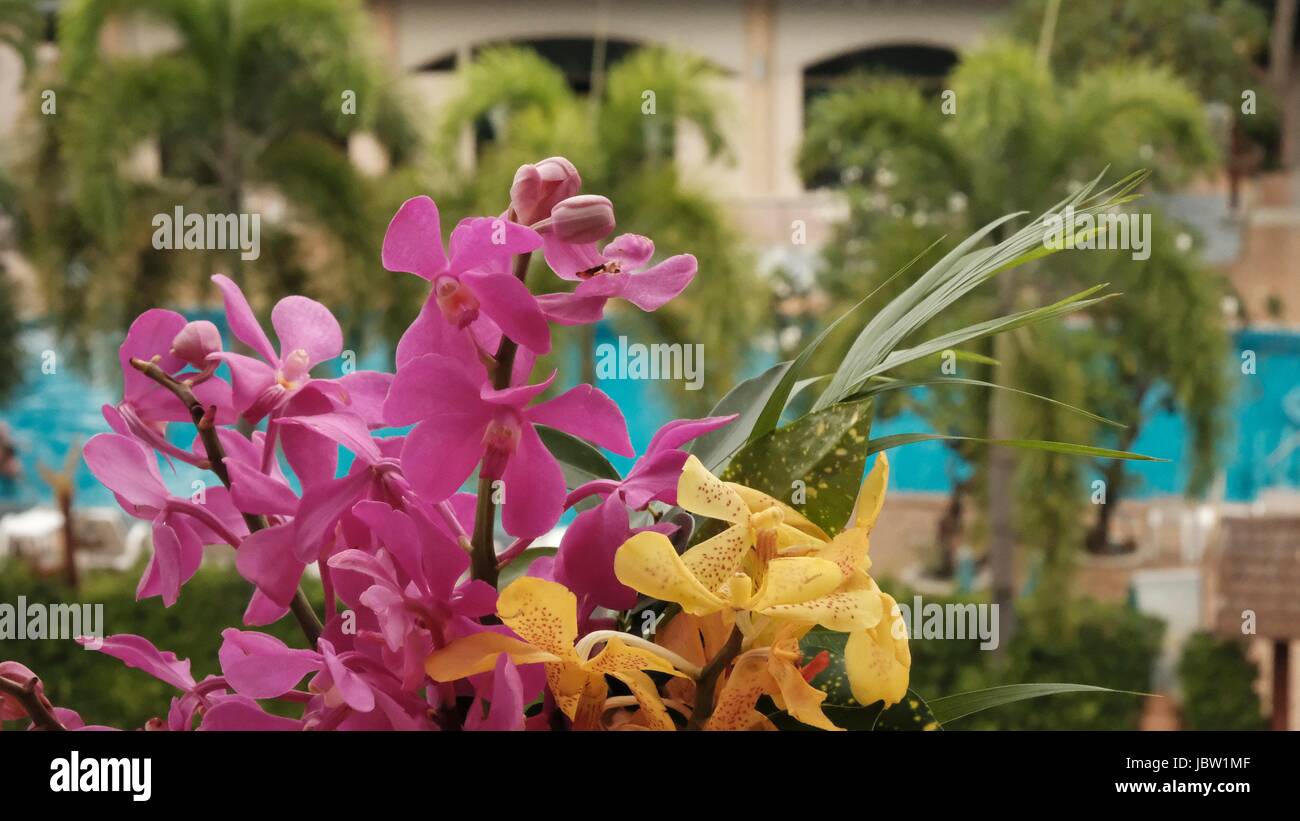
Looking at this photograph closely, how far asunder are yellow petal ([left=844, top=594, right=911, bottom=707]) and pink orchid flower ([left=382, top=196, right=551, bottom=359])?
0.09 metres

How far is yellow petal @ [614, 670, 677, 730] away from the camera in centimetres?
28

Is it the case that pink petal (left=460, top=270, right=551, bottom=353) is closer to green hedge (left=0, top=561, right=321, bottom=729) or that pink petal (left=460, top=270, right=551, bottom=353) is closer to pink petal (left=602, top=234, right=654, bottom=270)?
pink petal (left=602, top=234, right=654, bottom=270)

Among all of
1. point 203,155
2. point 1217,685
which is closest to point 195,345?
point 1217,685

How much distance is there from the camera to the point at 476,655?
0.28 meters

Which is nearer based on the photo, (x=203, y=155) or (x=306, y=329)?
(x=306, y=329)

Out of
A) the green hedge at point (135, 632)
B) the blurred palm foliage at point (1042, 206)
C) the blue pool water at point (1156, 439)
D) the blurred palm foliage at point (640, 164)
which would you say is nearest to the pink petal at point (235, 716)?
the green hedge at point (135, 632)

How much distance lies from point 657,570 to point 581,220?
77 millimetres

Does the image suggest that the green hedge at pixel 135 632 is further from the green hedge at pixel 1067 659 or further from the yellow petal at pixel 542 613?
the yellow petal at pixel 542 613

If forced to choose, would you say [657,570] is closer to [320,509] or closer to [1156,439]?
[320,509]

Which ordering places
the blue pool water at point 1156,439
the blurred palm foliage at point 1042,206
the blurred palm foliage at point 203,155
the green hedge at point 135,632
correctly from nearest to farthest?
the green hedge at point 135,632, the blurred palm foliage at point 1042,206, the blurred palm foliage at point 203,155, the blue pool water at point 1156,439

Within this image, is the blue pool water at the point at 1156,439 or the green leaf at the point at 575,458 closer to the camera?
the green leaf at the point at 575,458

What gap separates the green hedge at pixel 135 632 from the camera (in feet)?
12.2

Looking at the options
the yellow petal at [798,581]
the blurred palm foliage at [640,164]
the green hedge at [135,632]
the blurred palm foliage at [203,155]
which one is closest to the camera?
the yellow petal at [798,581]
